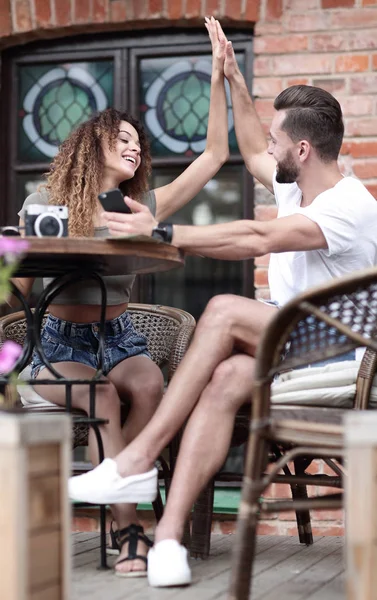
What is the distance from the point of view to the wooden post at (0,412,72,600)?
165 centimetres

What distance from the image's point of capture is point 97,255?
2.47m

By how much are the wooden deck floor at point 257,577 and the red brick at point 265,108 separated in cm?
178

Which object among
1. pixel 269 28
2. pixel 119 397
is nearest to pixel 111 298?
pixel 119 397

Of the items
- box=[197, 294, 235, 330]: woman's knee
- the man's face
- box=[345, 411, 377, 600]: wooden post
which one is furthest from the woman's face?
box=[345, 411, 377, 600]: wooden post

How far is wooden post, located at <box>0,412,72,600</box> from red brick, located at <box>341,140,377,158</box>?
8.49ft

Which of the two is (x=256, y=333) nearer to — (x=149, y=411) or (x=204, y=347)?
(x=204, y=347)

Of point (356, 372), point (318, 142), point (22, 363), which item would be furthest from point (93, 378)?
point (318, 142)

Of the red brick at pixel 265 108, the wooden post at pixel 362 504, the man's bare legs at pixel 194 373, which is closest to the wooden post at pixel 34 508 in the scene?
the wooden post at pixel 362 504

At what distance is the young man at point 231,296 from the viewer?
7.85 ft

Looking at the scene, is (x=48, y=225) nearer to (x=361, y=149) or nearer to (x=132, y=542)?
(x=132, y=542)

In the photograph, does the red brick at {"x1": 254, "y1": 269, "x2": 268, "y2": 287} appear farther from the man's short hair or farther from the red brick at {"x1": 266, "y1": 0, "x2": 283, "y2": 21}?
the man's short hair

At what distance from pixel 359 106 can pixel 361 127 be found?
3.5 inches

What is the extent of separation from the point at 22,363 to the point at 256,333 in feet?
2.00

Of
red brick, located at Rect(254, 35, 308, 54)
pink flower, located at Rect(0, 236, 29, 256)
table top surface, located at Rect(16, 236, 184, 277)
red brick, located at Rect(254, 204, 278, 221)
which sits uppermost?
red brick, located at Rect(254, 35, 308, 54)
